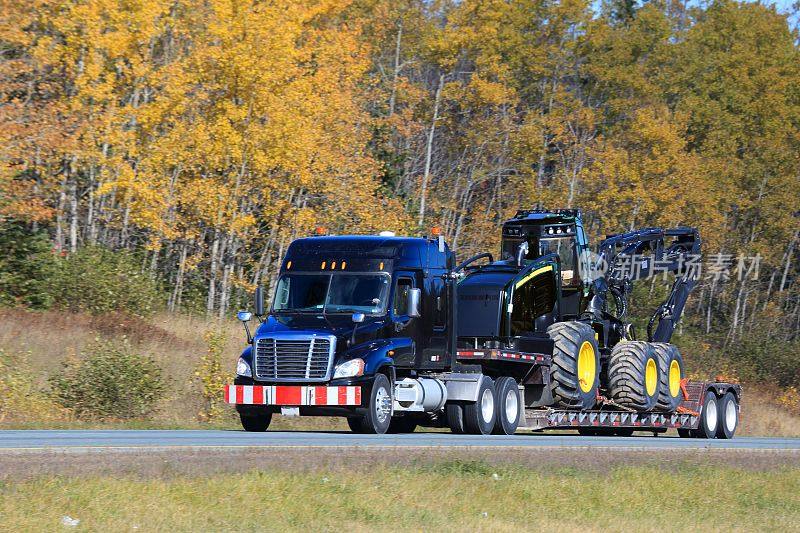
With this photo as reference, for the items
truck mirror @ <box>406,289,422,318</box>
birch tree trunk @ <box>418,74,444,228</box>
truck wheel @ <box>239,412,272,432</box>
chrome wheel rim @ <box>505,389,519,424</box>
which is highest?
birch tree trunk @ <box>418,74,444,228</box>

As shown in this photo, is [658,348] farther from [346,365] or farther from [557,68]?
[557,68]

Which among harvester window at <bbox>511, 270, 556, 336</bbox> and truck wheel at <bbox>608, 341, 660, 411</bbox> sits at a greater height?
harvester window at <bbox>511, 270, 556, 336</bbox>

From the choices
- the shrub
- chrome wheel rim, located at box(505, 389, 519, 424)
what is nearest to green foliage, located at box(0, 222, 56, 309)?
the shrub

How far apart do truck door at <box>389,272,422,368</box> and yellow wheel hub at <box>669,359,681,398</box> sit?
7367 millimetres

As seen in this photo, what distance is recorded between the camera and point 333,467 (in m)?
14.2

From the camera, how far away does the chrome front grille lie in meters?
19.6

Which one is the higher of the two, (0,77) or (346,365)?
(0,77)

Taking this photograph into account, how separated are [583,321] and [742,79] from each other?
2137 inches

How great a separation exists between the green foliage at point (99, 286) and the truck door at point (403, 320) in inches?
615

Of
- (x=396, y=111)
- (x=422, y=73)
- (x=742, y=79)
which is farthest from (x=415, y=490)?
(x=742, y=79)

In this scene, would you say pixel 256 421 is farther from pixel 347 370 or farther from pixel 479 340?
pixel 479 340

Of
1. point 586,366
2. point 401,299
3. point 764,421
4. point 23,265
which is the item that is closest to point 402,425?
point 586,366

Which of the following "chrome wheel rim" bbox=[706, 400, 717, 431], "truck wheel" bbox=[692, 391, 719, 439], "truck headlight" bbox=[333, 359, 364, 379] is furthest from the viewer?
"chrome wheel rim" bbox=[706, 400, 717, 431]

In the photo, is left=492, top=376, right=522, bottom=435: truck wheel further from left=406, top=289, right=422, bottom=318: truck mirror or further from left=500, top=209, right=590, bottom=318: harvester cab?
left=500, top=209, right=590, bottom=318: harvester cab
